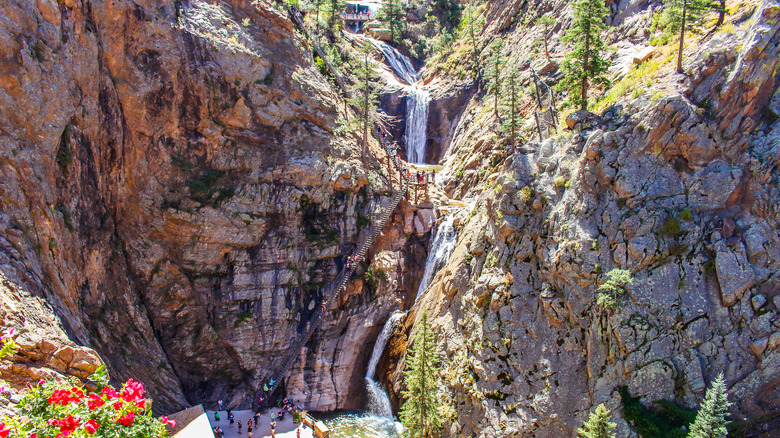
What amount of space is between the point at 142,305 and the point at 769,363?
31.9m

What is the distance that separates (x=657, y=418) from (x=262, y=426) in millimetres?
21000

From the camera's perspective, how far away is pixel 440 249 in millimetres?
33781

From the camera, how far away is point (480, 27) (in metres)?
53.7

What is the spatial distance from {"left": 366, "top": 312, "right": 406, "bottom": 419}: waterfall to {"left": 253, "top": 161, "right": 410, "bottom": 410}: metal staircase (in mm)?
4463

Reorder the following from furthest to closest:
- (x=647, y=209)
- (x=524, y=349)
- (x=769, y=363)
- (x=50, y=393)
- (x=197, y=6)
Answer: (x=197, y=6), (x=524, y=349), (x=647, y=209), (x=769, y=363), (x=50, y=393)

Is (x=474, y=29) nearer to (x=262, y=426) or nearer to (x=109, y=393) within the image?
(x=262, y=426)

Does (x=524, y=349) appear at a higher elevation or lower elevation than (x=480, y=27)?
lower

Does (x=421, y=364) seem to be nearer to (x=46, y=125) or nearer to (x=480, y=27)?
(x=46, y=125)

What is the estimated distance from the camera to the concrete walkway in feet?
84.5

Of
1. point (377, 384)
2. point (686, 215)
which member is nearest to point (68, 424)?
point (686, 215)

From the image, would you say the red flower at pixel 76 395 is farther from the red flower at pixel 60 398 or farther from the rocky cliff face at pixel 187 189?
the rocky cliff face at pixel 187 189

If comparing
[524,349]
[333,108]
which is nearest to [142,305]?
[333,108]

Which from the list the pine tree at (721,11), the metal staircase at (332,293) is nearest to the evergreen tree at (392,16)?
the metal staircase at (332,293)

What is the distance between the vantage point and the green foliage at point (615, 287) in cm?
1972
